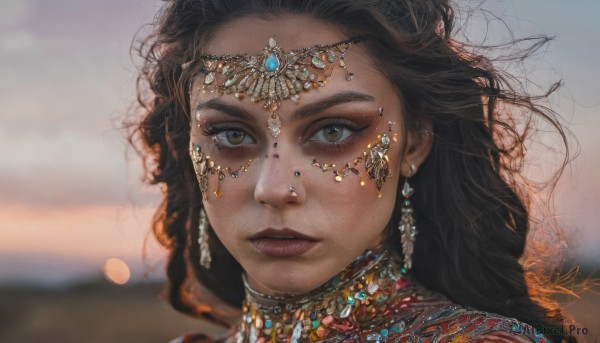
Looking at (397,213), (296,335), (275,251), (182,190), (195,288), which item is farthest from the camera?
(195,288)

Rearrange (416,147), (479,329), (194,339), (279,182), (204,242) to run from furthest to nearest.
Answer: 1. (194,339)
2. (204,242)
3. (416,147)
4. (479,329)
5. (279,182)

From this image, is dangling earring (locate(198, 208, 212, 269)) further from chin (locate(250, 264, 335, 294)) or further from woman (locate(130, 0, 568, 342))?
chin (locate(250, 264, 335, 294))

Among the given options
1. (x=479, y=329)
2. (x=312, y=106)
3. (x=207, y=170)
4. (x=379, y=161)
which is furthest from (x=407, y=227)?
(x=207, y=170)

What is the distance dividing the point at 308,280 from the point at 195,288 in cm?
164

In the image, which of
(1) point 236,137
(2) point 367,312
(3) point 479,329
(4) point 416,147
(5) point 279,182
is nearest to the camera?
(5) point 279,182

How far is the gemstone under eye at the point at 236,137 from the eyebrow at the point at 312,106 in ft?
0.26

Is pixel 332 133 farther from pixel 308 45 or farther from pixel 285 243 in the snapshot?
pixel 285 243

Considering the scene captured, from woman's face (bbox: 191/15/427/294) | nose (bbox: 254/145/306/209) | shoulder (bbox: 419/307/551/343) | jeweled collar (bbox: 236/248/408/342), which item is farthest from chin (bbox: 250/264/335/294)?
shoulder (bbox: 419/307/551/343)

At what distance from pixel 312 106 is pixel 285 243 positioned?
557 mm

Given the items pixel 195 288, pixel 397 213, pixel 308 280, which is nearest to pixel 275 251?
pixel 308 280

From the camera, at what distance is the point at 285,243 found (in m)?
3.31

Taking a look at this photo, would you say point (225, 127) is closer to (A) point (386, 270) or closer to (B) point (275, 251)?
(B) point (275, 251)

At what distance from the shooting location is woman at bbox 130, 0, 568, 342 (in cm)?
331

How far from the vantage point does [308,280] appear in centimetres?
337
